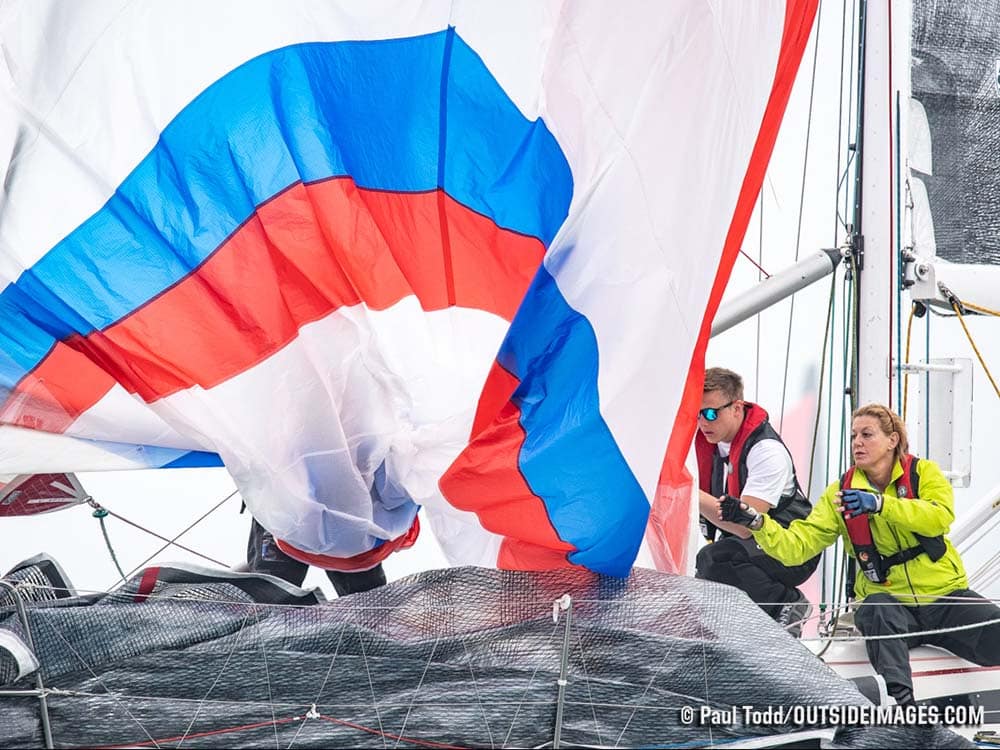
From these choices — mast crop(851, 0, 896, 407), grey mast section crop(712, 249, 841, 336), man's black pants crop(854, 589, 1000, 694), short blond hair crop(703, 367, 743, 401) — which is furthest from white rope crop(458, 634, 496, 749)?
mast crop(851, 0, 896, 407)

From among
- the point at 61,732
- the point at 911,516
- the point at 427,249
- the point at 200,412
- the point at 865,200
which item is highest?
the point at 865,200

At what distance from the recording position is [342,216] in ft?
8.17

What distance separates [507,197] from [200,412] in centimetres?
69

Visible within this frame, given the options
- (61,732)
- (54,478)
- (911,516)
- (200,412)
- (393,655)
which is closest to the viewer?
(61,732)

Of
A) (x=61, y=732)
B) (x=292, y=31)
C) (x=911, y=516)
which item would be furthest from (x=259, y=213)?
(x=911, y=516)

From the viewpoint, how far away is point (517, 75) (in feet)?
8.24

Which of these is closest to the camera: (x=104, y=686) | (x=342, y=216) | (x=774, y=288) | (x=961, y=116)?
(x=104, y=686)

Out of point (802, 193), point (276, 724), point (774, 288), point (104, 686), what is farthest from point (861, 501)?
point (802, 193)

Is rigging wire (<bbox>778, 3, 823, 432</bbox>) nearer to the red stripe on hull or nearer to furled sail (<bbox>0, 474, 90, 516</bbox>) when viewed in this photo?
the red stripe on hull

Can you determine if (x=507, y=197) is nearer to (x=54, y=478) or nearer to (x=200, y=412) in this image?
(x=200, y=412)

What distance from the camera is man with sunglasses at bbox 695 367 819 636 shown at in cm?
312

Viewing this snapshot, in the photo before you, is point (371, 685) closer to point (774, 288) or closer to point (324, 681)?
point (324, 681)

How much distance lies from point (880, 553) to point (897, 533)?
0.20 ft

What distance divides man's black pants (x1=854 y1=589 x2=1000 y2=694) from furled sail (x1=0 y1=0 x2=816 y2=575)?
0.55 meters
